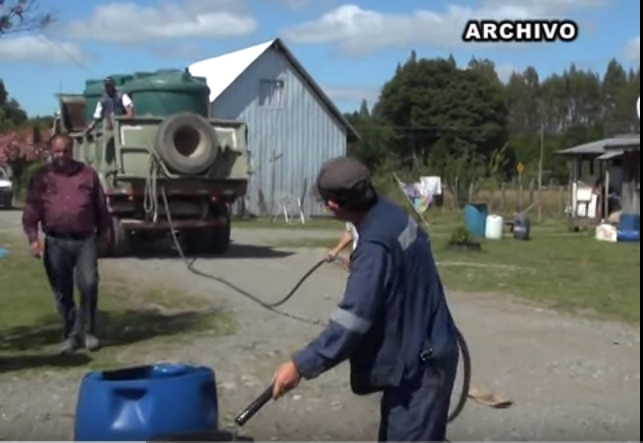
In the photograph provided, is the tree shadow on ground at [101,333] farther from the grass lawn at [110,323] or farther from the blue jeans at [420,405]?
the blue jeans at [420,405]

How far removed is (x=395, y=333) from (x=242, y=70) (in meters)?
40.8

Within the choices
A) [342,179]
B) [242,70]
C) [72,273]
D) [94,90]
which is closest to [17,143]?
[242,70]

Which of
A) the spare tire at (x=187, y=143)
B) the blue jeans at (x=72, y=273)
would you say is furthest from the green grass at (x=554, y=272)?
the blue jeans at (x=72, y=273)

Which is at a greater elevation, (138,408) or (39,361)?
(138,408)

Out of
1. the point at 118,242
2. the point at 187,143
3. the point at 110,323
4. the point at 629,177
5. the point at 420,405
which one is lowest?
the point at 110,323

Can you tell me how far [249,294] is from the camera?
50.7 feet

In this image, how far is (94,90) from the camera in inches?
879

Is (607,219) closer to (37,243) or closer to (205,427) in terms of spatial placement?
(37,243)

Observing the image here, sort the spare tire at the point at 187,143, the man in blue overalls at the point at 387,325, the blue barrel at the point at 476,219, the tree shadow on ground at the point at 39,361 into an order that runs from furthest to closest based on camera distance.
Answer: the blue barrel at the point at 476,219 → the spare tire at the point at 187,143 → the tree shadow on ground at the point at 39,361 → the man in blue overalls at the point at 387,325

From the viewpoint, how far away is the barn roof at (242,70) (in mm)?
45062

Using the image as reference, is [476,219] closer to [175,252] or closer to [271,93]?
[175,252]

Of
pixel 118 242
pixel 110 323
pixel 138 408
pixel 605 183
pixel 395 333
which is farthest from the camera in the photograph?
pixel 605 183

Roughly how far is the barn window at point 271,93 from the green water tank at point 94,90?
2331cm

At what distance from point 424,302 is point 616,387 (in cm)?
555
